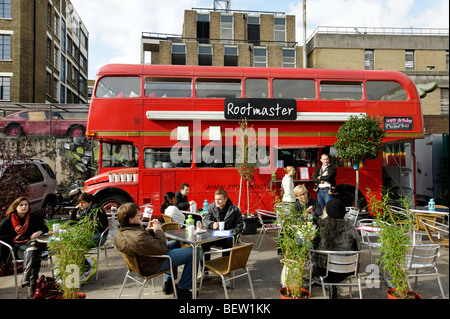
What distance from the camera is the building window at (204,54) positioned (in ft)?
91.6

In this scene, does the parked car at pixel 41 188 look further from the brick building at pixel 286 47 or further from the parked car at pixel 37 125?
the brick building at pixel 286 47

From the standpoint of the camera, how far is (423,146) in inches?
507

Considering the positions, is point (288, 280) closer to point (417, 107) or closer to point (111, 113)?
point (111, 113)

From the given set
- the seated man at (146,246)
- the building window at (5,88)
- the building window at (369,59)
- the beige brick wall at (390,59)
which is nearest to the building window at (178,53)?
the building window at (5,88)

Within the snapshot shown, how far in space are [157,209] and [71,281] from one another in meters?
4.52

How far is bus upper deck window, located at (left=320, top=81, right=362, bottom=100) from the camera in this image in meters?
7.86

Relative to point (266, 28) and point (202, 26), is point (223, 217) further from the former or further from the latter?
point (266, 28)

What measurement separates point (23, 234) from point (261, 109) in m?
5.90

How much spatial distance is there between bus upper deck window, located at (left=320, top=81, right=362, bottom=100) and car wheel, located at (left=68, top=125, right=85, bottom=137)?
11.0m

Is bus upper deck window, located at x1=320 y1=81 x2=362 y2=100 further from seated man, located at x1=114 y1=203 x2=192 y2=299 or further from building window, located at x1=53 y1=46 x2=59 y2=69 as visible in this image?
building window, located at x1=53 y1=46 x2=59 y2=69

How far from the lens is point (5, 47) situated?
18297 millimetres

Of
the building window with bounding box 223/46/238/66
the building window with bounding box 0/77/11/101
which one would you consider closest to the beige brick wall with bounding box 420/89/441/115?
the building window with bounding box 223/46/238/66

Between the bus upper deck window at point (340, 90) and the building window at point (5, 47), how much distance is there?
20560mm

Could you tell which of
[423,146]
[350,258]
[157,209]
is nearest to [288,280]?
[350,258]
